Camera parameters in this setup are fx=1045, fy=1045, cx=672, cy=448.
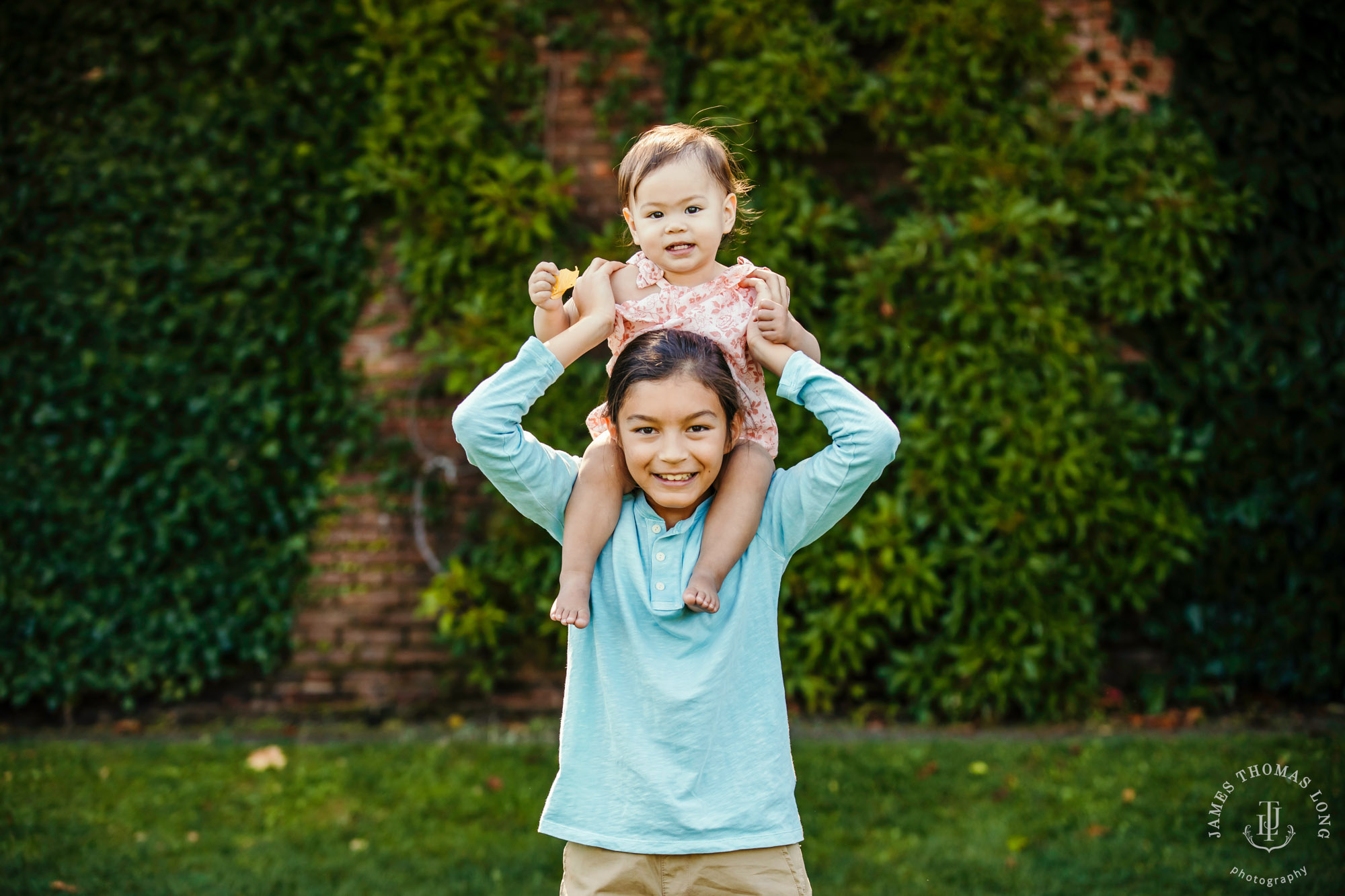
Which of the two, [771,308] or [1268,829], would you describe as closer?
[771,308]

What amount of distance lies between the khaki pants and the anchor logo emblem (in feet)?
7.57

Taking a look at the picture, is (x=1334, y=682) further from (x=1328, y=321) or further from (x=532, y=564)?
(x=532, y=564)

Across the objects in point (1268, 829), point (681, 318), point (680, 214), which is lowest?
point (1268, 829)

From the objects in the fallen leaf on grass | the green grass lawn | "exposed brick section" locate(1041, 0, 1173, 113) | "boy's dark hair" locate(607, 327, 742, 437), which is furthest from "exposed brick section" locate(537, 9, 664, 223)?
"boy's dark hair" locate(607, 327, 742, 437)

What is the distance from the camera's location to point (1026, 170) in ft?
14.8

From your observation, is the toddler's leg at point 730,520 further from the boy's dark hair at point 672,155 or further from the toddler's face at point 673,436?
the boy's dark hair at point 672,155

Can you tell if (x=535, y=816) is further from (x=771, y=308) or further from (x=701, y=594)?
(x=771, y=308)

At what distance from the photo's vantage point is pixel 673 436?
1855mm

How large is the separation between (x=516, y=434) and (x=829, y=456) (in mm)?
563

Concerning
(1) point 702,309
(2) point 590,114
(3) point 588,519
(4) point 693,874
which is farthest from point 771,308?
(2) point 590,114

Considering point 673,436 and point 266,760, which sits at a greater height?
point 673,436

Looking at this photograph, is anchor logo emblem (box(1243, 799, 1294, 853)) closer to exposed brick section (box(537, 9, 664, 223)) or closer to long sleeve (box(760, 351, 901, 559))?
long sleeve (box(760, 351, 901, 559))

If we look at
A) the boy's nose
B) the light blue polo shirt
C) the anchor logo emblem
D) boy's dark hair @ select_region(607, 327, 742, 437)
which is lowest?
the anchor logo emblem

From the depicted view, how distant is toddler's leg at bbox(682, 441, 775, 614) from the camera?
71.8 inches
